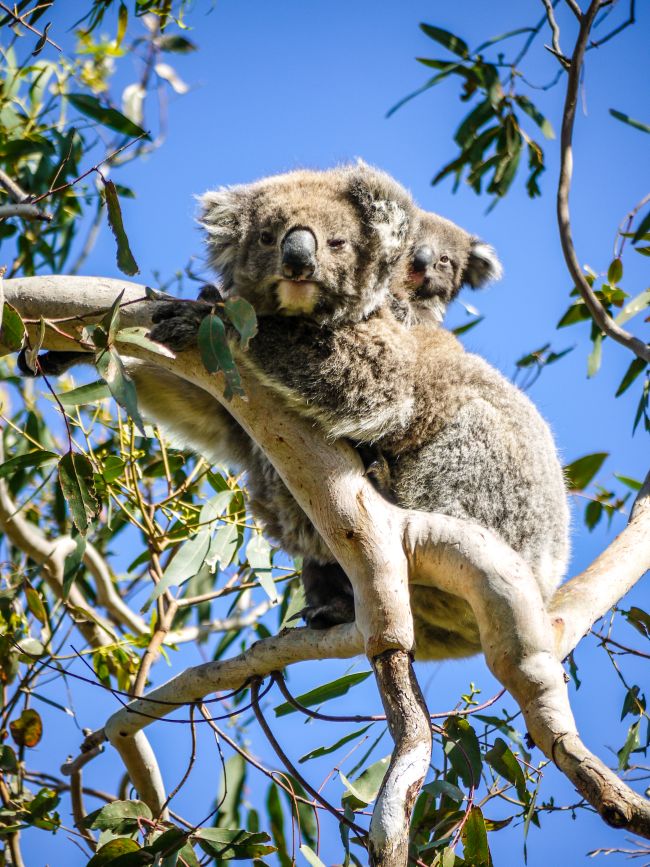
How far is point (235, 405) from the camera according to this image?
2279mm

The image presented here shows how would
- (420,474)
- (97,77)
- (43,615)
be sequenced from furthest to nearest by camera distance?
1. (97,77)
2. (43,615)
3. (420,474)

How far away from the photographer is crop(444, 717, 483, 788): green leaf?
2314mm

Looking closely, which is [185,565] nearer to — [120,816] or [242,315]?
[120,816]

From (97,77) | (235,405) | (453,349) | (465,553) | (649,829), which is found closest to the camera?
(649,829)

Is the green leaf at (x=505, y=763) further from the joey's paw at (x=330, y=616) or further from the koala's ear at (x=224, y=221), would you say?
the koala's ear at (x=224, y=221)

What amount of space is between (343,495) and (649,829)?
0.97 m

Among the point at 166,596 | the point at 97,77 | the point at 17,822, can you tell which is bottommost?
the point at 17,822

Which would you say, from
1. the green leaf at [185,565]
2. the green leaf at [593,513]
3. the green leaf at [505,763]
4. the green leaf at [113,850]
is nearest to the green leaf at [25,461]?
the green leaf at [185,565]

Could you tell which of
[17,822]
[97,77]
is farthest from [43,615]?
[97,77]

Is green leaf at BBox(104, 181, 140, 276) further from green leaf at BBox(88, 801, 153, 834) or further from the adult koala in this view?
green leaf at BBox(88, 801, 153, 834)

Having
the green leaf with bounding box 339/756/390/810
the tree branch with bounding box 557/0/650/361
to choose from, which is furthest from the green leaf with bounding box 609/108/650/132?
the green leaf with bounding box 339/756/390/810

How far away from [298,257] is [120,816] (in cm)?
151

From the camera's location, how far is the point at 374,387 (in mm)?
2602

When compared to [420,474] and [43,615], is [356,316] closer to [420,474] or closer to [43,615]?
[420,474]
